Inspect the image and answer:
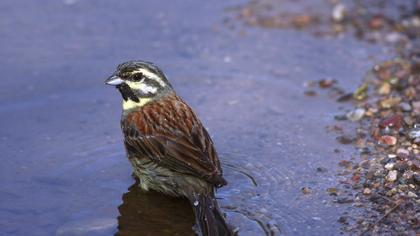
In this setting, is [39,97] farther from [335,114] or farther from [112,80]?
[335,114]

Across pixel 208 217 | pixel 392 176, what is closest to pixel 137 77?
pixel 208 217

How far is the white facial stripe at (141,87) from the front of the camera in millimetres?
6895

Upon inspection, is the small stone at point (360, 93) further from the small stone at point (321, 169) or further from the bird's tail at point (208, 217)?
the bird's tail at point (208, 217)

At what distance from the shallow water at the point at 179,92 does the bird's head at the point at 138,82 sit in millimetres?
588

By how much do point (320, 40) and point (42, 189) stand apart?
13.8 ft

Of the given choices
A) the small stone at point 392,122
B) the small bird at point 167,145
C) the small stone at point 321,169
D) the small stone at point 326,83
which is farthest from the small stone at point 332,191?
the small stone at point 326,83

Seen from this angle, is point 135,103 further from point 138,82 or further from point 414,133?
point 414,133

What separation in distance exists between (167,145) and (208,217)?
836 millimetres

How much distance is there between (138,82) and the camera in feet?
22.7

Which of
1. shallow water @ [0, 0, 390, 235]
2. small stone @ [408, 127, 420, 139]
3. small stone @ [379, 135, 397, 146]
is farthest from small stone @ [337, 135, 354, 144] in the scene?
small stone @ [408, 127, 420, 139]

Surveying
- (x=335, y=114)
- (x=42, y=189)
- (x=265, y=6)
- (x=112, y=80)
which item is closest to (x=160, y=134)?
(x=112, y=80)

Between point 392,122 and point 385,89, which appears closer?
point 392,122

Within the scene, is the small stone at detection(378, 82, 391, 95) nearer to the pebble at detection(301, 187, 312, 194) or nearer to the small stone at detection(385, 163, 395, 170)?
the small stone at detection(385, 163, 395, 170)

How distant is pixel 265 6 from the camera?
10328 mm
